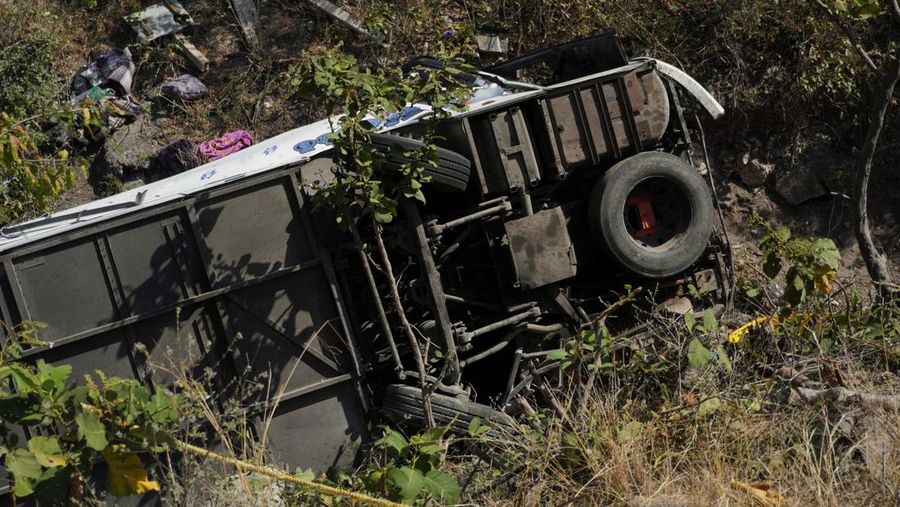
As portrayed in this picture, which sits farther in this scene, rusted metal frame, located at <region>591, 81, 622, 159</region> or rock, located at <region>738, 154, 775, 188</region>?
rock, located at <region>738, 154, 775, 188</region>

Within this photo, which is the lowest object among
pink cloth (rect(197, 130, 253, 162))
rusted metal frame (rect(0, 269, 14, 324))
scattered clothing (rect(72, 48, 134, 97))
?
rusted metal frame (rect(0, 269, 14, 324))

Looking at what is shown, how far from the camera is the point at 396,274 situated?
20.0 feet

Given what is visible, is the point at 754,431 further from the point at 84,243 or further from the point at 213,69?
the point at 213,69

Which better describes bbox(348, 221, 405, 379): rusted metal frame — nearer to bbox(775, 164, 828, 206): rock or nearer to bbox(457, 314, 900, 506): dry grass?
bbox(457, 314, 900, 506): dry grass

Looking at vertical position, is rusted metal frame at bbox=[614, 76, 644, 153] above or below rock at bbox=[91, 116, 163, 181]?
below

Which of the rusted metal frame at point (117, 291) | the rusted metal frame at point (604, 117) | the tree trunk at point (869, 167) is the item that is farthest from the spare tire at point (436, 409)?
the tree trunk at point (869, 167)

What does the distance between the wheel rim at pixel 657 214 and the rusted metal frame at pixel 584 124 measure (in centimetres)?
43

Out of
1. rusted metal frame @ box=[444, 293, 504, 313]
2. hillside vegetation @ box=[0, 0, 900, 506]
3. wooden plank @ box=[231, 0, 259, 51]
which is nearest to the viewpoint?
hillside vegetation @ box=[0, 0, 900, 506]

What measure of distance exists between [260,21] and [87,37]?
1845 millimetres

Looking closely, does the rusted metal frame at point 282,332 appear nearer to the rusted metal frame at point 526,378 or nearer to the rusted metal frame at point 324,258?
the rusted metal frame at point 324,258

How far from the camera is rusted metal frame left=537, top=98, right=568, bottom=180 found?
20.5 ft

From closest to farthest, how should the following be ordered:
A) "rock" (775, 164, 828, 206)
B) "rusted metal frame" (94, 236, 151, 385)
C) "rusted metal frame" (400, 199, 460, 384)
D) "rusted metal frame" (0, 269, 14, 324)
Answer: "rusted metal frame" (0, 269, 14, 324), "rusted metal frame" (94, 236, 151, 385), "rusted metal frame" (400, 199, 460, 384), "rock" (775, 164, 828, 206)

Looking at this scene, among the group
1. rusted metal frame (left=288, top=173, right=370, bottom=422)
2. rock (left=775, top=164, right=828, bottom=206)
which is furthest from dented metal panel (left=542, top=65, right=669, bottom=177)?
rock (left=775, top=164, right=828, bottom=206)

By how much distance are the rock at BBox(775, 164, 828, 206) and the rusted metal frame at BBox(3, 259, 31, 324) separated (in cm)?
667
